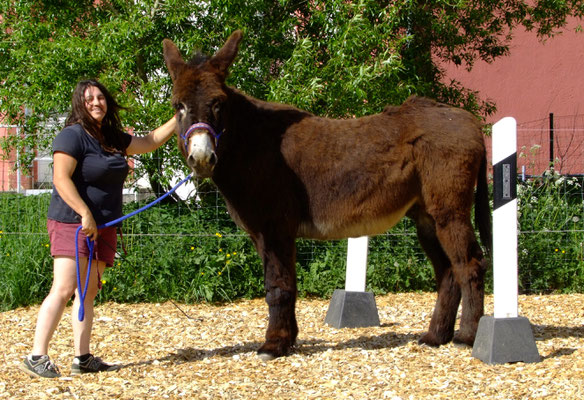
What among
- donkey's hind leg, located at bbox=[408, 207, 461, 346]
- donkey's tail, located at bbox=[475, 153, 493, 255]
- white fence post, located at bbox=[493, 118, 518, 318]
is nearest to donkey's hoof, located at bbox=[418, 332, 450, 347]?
donkey's hind leg, located at bbox=[408, 207, 461, 346]

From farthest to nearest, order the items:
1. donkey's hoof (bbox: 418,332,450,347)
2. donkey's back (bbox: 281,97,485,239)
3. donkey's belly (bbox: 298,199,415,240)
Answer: donkey's hoof (bbox: 418,332,450,347) < donkey's belly (bbox: 298,199,415,240) < donkey's back (bbox: 281,97,485,239)

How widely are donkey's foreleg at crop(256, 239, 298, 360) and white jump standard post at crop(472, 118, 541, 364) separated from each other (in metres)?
1.29

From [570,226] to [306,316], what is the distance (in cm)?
350

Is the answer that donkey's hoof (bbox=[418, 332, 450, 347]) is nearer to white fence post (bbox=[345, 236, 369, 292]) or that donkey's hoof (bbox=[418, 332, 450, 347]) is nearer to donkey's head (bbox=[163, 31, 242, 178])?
white fence post (bbox=[345, 236, 369, 292])

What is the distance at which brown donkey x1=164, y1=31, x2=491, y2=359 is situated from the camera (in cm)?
403

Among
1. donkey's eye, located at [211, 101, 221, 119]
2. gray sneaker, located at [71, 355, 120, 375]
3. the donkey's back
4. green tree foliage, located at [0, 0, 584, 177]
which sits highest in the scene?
green tree foliage, located at [0, 0, 584, 177]

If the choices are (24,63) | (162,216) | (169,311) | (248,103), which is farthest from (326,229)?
(24,63)

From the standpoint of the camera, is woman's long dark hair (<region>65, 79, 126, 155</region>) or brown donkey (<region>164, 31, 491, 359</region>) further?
brown donkey (<region>164, 31, 491, 359</region>)

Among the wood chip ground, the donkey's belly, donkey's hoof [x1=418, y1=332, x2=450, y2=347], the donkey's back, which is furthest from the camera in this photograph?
donkey's hoof [x1=418, y1=332, x2=450, y2=347]

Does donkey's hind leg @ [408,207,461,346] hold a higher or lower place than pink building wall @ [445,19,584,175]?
lower

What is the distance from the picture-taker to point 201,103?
12.3ft

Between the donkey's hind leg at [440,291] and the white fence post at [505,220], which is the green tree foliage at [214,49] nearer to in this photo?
the donkey's hind leg at [440,291]

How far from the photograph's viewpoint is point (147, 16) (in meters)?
6.03

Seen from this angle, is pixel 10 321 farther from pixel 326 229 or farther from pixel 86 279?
pixel 326 229
